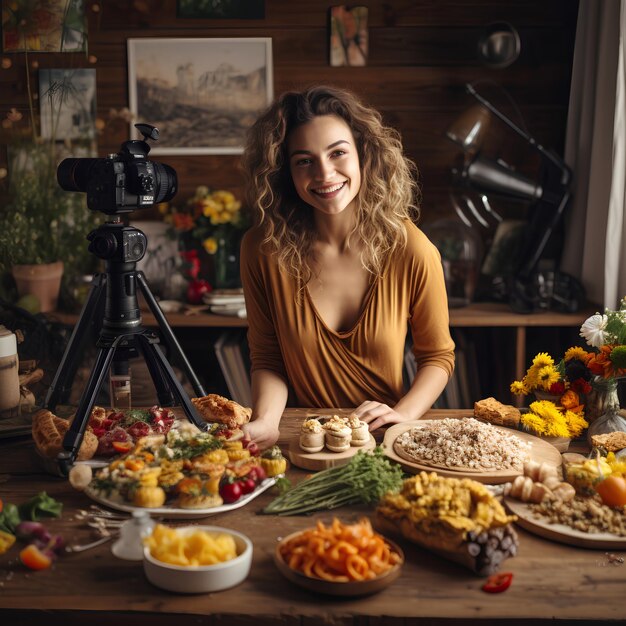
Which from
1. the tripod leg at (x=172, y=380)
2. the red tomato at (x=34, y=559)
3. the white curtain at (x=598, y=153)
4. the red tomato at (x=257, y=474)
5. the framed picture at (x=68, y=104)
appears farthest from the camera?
the framed picture at (x=68, y=104)

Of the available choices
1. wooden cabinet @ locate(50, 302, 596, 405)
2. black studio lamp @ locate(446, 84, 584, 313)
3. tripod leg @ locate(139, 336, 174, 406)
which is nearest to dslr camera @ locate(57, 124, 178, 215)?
tripod leg @ locate(139, 336, 174, 406)

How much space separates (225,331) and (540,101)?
161cm

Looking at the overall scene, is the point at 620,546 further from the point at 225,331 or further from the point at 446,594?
the point at 225,331

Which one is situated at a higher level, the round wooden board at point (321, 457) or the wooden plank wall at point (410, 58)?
the wooden plank wall at point (410, 58)

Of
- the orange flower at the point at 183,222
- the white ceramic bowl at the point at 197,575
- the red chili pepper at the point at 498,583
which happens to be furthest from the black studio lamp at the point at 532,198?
the white ceramic bowl at the point at 197,575

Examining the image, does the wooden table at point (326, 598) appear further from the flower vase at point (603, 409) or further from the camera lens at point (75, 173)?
the camera lens at point (75, 173)

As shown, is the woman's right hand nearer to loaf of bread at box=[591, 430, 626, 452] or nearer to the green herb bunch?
the green herb bunch

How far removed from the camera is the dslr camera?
151cm

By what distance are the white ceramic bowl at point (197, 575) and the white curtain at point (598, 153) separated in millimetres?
2154

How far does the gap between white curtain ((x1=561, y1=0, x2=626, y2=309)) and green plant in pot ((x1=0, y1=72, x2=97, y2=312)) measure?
6.34 feet

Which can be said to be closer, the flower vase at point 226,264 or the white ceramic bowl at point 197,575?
the white ceramic bowl at point 197,575

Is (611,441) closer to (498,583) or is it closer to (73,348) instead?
(498,583)

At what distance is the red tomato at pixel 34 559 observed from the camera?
118 centimetres

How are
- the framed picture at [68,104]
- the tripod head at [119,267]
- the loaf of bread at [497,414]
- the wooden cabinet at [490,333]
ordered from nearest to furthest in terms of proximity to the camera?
the tripod head at [119,267], the loaf of bread at [497,414], the wooden cabinet at [490,333], the framed picture at [68,104]
